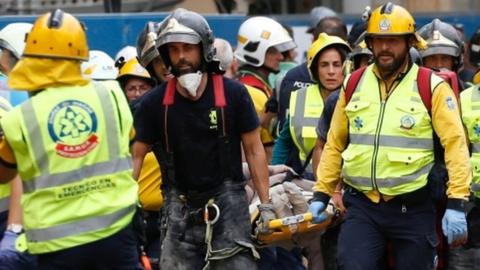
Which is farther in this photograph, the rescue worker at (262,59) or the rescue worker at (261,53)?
the rescue worker at (261,53)

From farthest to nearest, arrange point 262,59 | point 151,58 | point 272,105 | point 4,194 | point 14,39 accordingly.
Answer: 1. point 262,59
2. point 272,105
3. point 151,58
4. point 14,39
5. point 4,194

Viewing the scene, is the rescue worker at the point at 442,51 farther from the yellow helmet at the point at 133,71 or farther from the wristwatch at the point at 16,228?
the wristwatch at the point at 16,228

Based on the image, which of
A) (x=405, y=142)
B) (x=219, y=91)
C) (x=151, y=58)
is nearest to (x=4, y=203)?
(x=219, y=91)

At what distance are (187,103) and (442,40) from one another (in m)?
2.82

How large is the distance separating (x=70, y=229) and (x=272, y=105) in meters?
4.42

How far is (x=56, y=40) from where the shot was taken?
7.14m

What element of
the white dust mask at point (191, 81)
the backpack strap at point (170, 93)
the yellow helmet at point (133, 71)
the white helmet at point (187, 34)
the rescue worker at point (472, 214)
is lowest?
the rescue worker at point (472, 214)

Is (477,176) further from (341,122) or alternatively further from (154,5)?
(154,5)

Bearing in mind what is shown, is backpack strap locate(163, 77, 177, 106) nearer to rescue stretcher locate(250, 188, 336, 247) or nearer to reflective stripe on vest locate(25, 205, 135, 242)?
rescue stretcher locate(250, 188, 336, 247)

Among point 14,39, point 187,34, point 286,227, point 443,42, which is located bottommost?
point 286,227

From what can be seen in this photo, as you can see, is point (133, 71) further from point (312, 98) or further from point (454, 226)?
point (454, 226)

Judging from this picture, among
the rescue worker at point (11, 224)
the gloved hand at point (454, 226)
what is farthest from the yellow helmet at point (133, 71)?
the gloved hand at point (454, 226)

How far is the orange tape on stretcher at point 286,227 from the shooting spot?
882cm

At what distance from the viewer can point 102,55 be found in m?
10.3
